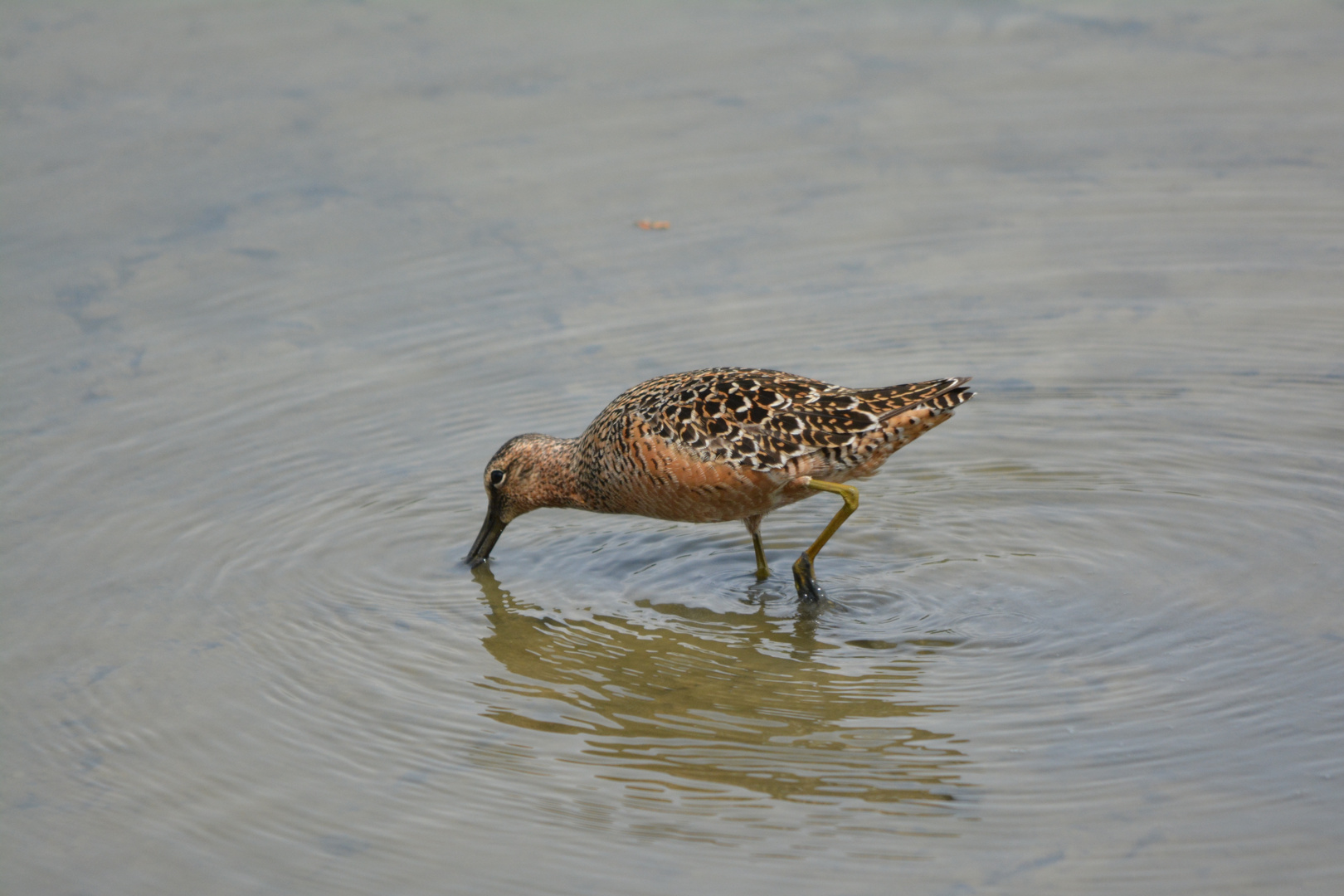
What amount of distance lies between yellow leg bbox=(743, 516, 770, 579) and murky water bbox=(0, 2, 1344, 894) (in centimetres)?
10

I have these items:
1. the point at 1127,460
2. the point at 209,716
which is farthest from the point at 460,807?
the point at 1127,460

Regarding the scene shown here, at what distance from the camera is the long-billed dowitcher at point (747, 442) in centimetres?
635

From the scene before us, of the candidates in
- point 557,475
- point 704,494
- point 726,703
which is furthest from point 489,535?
point 726,703

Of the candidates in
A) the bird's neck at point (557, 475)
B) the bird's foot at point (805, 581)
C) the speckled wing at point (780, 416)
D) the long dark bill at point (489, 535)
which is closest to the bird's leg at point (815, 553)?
the bird's foot at point (805, 581)

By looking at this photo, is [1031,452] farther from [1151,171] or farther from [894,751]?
[1151,171]

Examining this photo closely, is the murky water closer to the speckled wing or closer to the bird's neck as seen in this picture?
the bird's neck

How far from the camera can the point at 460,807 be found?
16.7 feet

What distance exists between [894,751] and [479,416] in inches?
139

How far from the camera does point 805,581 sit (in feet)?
21.7

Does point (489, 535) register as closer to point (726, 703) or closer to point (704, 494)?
point (704, 494)

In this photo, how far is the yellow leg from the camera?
6.84 meters

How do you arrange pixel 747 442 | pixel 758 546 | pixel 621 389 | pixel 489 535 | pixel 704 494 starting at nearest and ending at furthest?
pixel 747 442
pixel 704 494
pixel 758 546
pixel 489 535
pixel 621 389

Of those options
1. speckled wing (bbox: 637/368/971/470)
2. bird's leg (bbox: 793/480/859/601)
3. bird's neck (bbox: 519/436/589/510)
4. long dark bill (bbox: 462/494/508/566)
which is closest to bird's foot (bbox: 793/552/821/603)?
bird's leg (bbox: 793/480/859/601)

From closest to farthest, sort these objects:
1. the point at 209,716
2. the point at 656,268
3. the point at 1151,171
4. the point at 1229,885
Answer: the point at 1229,885 → the point at 209,716 → the point at 656,268 → the point at 1151,171
